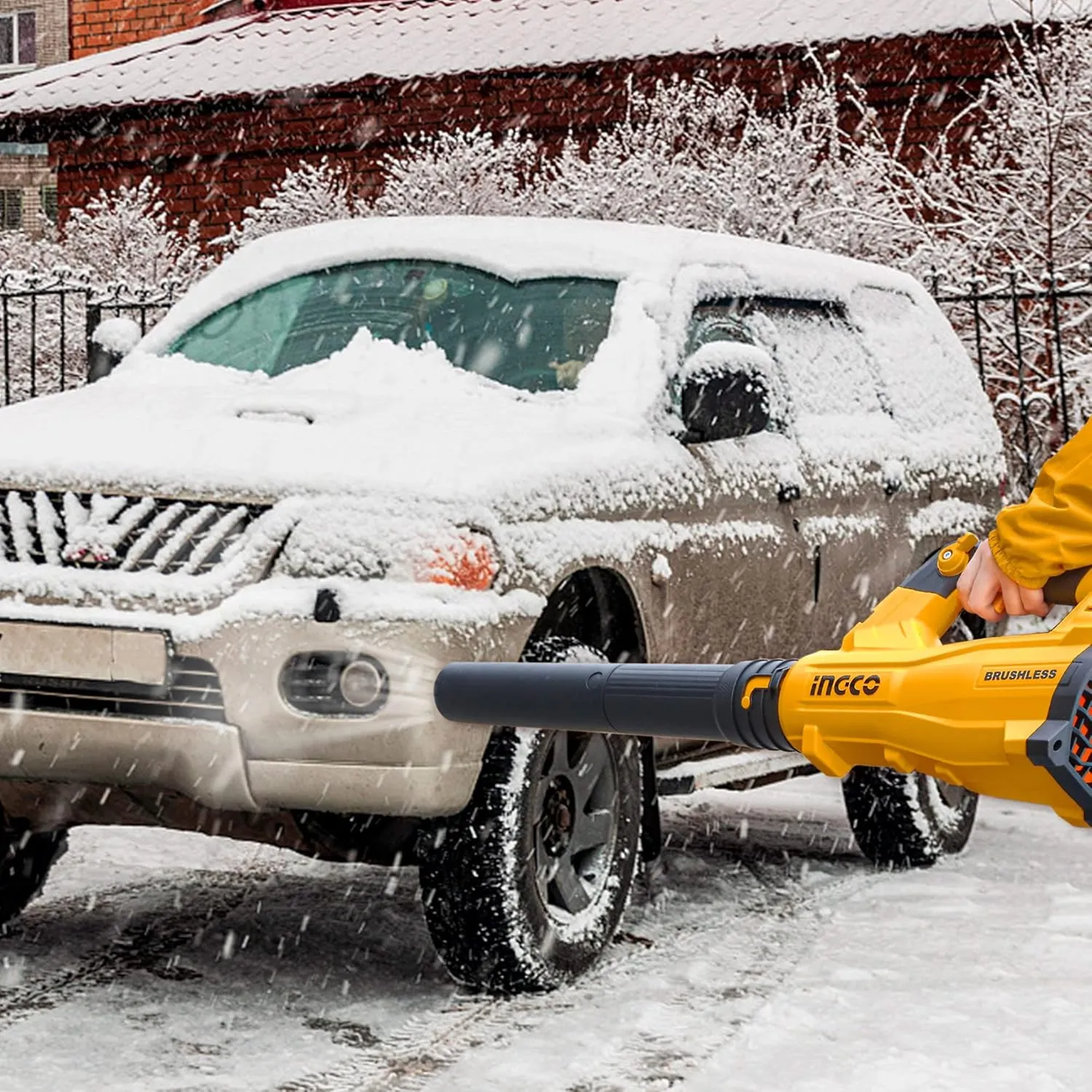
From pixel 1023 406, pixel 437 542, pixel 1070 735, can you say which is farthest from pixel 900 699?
pixel 1023 406

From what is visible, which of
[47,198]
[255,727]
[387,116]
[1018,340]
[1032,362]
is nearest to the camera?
[255,727]

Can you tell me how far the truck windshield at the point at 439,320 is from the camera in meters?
6.22

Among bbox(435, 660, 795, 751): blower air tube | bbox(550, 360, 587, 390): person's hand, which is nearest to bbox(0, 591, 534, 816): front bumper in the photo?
bbox(550, 360, 587, 390): person's hand

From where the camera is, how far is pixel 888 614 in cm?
298

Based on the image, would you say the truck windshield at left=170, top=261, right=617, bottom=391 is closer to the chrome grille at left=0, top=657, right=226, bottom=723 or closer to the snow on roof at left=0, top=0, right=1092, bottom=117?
the chrome grille at left=0, top=657, right=226, bottom=723

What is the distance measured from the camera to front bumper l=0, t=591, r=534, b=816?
16.3 feet

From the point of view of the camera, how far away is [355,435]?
548 cm

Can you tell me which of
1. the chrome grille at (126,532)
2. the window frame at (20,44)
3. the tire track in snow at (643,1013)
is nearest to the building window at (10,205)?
the window frame at (20,44)

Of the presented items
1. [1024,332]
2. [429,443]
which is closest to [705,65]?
[1024,332]

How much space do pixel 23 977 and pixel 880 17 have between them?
2019 centimetres

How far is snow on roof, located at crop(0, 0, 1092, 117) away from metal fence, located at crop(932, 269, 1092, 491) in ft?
28.1

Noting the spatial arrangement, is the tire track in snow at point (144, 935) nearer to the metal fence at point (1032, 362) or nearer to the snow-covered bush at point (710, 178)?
the metal fence at point (1032, 362)

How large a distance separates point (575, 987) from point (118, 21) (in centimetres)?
3394

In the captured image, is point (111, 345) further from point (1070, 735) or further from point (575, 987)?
point (1070, 735)
